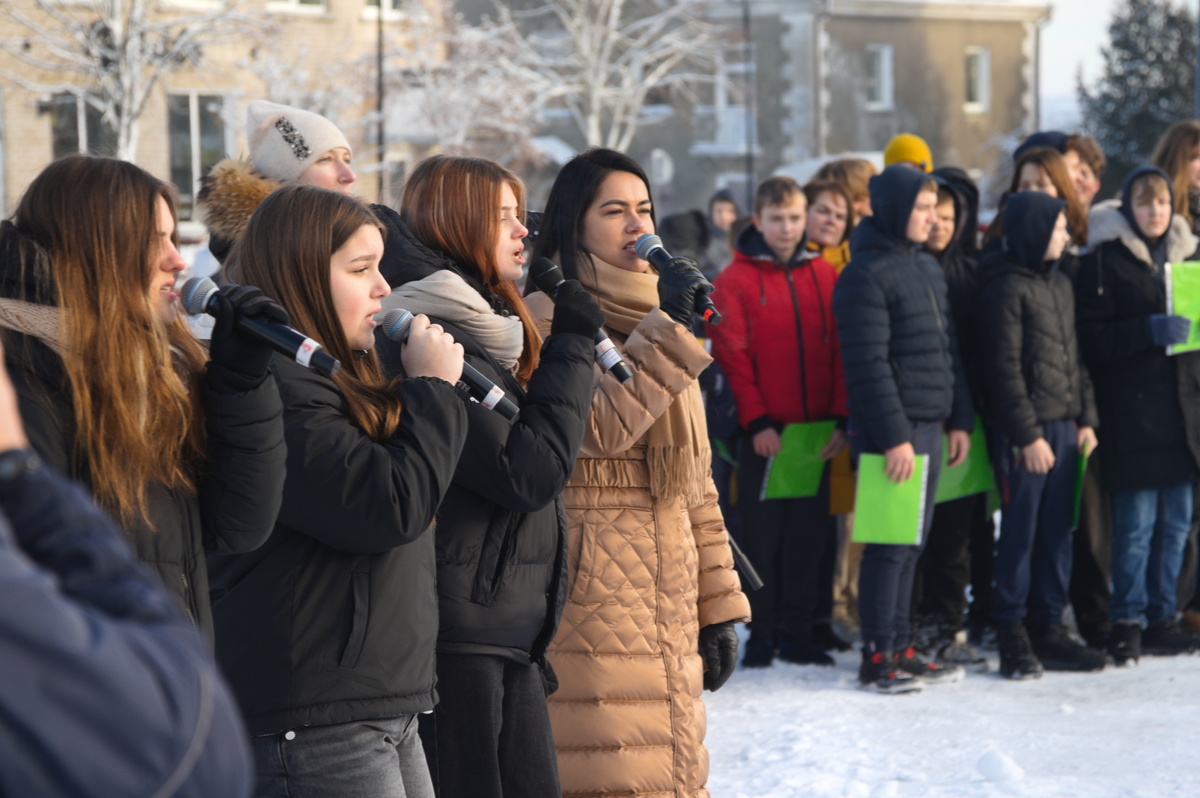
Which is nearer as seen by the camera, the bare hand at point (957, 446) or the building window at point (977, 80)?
the bare hand at point (957, 446)

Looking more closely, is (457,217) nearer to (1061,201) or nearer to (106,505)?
(106,505)

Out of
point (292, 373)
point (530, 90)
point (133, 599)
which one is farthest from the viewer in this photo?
point (530, 90)

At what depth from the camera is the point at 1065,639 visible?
236 inches

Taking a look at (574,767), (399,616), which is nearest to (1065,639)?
(574,767)

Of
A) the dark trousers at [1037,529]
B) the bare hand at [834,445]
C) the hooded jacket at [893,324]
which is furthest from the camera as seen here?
the bare hand at [834,445]

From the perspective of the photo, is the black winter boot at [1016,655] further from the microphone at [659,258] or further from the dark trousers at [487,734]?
the dark trousers at [487,734]

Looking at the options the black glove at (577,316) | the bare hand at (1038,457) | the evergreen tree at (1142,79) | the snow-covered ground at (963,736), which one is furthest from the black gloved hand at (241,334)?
the evergreen tree at (1142,79)

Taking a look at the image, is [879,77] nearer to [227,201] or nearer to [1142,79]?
[1142,79]

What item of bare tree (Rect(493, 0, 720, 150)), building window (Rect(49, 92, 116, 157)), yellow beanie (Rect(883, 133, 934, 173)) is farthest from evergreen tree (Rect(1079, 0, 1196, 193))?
yellow beanie (Rect(883, 133, 934, 173))

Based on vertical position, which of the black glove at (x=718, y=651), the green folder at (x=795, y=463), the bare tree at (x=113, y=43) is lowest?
the black glove at (x=718, y=651)

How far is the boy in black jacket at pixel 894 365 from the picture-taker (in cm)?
548

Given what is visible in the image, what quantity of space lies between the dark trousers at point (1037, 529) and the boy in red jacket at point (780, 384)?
2.53ft

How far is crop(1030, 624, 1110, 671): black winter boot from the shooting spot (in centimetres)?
590

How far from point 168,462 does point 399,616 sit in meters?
0.52
